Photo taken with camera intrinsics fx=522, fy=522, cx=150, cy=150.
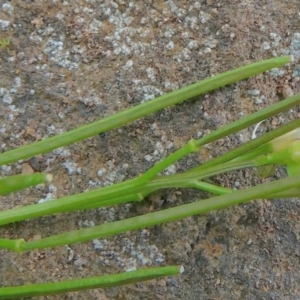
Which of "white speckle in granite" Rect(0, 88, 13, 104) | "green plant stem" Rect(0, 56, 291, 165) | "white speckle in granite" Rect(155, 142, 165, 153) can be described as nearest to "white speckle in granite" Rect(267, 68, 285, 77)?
"green plant stem" Rect(0, 56, 291, 165)

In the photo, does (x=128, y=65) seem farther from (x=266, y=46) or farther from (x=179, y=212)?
(x=179, y=212)

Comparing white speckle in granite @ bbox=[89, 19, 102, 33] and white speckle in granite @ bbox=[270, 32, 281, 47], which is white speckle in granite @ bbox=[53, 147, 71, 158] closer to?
white speckle in granite @ bbox=[89, 19, 102, 33]

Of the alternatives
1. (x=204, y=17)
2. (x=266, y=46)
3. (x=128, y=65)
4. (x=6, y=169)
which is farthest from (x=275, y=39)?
(x=6, y=169)

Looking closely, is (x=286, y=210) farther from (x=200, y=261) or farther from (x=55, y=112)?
(x=55, y=112)

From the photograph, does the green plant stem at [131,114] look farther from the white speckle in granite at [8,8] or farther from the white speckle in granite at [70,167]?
the white speckle in granite at [8,8]

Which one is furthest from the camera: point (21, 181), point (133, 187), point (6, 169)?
point (6, 169)

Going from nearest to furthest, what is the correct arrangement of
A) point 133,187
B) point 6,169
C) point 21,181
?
point 21,181 → point 133,187 → point 6,169

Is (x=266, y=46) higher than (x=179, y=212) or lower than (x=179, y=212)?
higher
